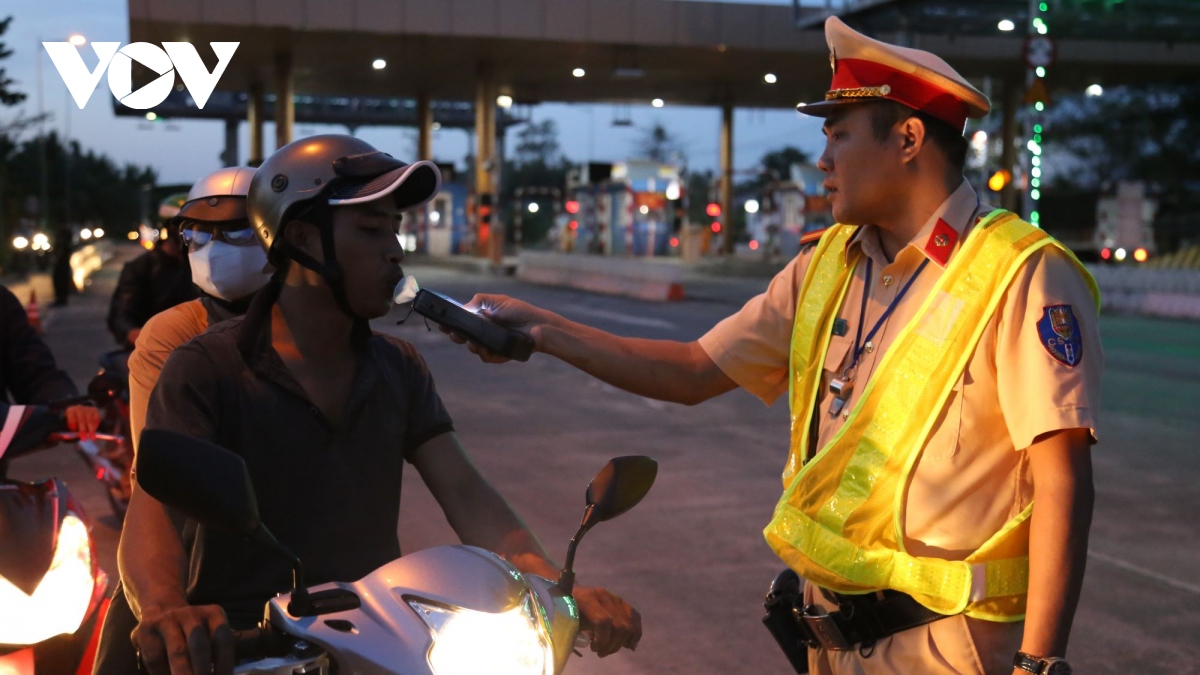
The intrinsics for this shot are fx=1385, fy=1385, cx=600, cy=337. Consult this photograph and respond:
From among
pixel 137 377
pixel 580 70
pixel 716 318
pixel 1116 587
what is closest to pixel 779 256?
pixel 580 70

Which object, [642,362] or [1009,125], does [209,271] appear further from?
[1009,125]

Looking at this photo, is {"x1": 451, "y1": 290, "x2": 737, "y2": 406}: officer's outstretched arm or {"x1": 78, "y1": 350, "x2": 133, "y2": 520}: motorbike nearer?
{"x1": 451, "y1": 290, "x2": 737, "y2": 406}: officer's outstretched arm

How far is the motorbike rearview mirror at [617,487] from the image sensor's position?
8.34 feet

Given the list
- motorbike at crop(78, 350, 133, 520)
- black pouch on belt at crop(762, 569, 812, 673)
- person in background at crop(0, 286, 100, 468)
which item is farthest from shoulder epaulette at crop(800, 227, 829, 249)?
motorbike at crop(78, 350, 133, 520)

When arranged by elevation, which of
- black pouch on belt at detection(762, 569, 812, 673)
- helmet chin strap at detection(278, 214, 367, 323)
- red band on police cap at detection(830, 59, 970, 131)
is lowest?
black pouch on belt at detection(762, 569, 812, 673)

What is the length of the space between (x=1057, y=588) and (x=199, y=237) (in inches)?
132

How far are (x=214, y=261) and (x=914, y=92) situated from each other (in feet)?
9.05

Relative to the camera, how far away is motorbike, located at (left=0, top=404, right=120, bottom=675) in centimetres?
368

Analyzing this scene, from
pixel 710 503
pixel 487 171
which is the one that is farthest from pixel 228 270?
pixel 487 171

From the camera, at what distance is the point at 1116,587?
22.3 ft

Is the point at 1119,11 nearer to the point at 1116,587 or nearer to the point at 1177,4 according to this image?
the point at 1177,4

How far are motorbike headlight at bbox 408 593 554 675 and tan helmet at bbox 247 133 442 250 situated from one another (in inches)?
36.1

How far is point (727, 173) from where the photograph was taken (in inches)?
2174

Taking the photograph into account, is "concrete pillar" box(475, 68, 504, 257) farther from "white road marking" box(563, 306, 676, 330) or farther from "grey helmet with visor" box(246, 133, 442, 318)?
"grey helmet with visor" box(246, 133, 442, 318)
